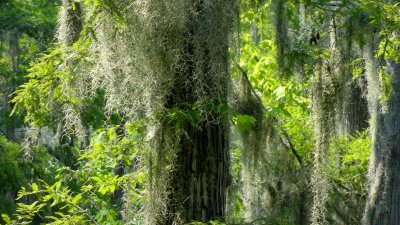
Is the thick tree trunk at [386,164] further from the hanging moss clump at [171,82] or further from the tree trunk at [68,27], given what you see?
the hanging moss clump at [171,82]

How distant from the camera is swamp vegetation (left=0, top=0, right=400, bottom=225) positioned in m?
4.52

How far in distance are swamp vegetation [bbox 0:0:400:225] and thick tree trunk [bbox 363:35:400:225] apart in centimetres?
1

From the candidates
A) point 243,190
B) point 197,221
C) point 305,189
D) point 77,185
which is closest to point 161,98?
point 197,221

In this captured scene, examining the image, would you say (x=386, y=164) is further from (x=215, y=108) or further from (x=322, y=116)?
(x=215, y=108)

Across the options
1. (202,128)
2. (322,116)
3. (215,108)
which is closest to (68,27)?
(322,116)

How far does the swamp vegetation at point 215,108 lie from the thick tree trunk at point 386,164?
0.01 m

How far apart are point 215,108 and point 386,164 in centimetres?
372

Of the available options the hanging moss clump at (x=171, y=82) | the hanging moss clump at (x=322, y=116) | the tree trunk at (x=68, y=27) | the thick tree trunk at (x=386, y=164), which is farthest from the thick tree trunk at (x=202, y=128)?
the thick tree trunk at (x=386, y=164)

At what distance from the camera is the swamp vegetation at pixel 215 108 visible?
4.52 metres

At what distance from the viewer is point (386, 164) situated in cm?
775

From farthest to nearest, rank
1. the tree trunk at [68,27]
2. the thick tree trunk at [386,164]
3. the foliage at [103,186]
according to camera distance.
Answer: the thick tree trunk at [386,164] < the tree trunk at [68,27] < the foliage at [103,186]

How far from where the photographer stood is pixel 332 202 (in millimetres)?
7641

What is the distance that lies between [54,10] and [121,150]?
11457mm

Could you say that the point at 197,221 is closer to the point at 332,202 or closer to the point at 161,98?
the point at 161,98
